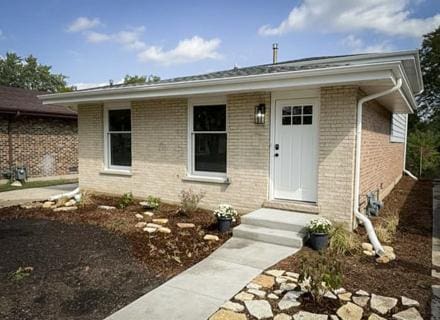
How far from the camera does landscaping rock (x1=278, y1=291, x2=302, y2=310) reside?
10.2 ft

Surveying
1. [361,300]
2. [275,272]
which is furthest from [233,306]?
[361,300]

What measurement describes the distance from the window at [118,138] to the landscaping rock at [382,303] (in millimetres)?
6608

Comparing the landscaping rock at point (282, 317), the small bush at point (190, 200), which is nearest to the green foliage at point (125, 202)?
the small bush at point (190, 200)

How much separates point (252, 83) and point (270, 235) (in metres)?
2.59

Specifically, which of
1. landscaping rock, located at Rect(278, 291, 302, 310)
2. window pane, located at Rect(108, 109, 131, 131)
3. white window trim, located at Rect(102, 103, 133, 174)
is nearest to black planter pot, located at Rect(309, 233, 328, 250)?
landscaping rock, located at Rect(278, 291, 302, 310)

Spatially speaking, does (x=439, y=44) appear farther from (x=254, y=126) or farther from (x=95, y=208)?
(x=95, y=208)

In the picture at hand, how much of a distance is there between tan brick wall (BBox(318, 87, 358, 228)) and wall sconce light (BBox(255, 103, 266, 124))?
110 cm

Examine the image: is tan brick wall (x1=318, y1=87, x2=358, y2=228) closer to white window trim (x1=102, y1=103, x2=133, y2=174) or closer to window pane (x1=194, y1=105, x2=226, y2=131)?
window pane (x1=194, y1=105, x2=226, y2=131)

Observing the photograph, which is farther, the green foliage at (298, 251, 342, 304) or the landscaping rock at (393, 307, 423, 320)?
the green foliage at (298, 251, 342, 304)

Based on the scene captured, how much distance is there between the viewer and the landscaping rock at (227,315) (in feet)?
9.39

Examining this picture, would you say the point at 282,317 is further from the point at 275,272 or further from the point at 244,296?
the point at 275,272

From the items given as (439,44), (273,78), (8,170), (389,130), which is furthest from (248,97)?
(439,44)

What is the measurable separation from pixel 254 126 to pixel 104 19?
8.34 m

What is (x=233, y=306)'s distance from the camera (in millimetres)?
3088
